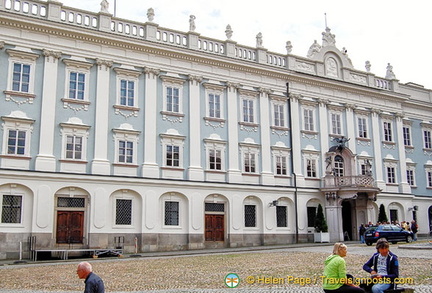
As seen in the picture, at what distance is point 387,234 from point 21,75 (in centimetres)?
2472

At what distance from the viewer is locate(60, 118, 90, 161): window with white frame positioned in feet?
97.3

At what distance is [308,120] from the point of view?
39.8 metres

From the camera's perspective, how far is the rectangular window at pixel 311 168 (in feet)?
128

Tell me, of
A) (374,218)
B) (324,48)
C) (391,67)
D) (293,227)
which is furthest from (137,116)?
(391,67)

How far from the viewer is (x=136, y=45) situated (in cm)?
3272

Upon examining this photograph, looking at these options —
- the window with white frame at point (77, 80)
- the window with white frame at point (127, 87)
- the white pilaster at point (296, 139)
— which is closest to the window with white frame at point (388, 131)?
the white pilaster at point (296, 139)

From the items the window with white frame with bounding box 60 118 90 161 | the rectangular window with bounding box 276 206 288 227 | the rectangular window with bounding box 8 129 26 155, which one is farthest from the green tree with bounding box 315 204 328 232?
the rectangular window with bounding box 8 129 26 155

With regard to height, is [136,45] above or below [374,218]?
above

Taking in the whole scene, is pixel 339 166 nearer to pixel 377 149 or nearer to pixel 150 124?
pixel 377 149

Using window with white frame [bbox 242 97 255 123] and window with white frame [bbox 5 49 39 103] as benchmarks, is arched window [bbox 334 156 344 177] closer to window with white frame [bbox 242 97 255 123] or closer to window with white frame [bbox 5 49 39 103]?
window with white frame [bbox 242 97 255 123]

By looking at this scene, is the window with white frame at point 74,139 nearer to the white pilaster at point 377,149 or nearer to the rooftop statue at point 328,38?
the rooftop statue at point 328,38

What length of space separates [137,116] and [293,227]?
14.4 meters

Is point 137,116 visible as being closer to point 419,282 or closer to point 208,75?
point 208,75

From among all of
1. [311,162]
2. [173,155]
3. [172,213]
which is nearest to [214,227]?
[172,213]
